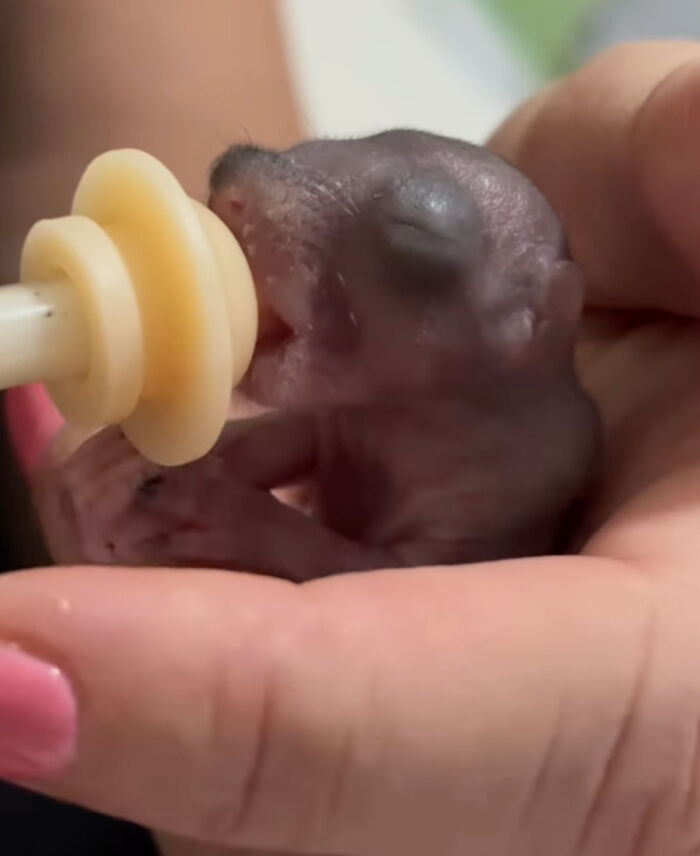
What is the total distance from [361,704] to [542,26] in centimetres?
100

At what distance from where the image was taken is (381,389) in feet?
1.79

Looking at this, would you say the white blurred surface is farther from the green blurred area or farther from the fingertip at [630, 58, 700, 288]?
the fingertip at [630, 58, 700, 288]

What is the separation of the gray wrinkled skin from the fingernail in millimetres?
172

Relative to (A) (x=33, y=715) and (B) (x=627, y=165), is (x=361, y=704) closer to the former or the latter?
(A) (x=33, y=715)

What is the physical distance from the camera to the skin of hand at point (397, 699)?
0.36 meters

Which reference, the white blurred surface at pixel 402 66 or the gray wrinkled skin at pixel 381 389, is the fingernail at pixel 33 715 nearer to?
the gray wrinkled skin at pixel 381 389

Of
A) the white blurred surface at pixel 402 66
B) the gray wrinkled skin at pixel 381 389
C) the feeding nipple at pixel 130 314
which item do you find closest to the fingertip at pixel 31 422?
the gray wrinkled skin at pixel 381 389

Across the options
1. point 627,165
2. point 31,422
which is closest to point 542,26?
point 627,165

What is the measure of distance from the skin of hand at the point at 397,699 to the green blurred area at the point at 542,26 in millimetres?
827

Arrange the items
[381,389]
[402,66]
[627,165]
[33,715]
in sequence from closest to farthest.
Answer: [33,715], [381,389], [627,165], [402,66]

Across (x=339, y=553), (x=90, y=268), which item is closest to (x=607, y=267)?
(x=339, y=553)

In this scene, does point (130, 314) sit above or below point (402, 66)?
above

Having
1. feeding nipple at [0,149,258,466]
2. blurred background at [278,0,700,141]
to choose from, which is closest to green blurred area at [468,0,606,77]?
blurred background at [278,0,700,141]

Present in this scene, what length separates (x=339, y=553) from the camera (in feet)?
1.83
